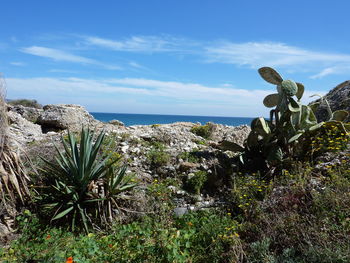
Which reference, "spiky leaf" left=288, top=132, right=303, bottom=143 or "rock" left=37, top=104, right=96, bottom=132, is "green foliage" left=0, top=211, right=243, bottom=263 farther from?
"rock" left=37, top=104, right=96, bottom=132

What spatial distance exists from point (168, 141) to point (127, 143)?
1183mm

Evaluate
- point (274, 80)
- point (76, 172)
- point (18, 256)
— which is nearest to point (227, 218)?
point (76, 172)

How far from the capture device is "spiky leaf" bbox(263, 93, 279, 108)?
728 cm

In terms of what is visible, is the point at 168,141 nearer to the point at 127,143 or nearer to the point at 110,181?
the point at 127,143

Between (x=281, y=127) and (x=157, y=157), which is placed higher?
(x=281, y=127)

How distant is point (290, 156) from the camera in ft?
22.1

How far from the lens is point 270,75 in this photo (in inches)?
274

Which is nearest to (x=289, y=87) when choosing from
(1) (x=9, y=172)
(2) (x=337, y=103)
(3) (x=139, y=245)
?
(2) (x=337, y=103)

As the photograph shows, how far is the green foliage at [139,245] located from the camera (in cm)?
379

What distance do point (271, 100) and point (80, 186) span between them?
4.62 meters

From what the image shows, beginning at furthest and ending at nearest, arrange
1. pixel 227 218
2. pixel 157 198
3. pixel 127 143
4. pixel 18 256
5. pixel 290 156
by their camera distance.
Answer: pixel 127 143 → pixel 290 156 → pixel 157 198 → pixel 227 218 → pixel 18 256

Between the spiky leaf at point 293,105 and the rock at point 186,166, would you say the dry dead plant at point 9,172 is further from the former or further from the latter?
the spiky leaf at point 293,105

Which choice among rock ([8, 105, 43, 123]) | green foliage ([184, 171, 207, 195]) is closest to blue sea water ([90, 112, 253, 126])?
rock ([8, 105, 43, 123])

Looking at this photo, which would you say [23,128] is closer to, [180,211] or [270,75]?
[180,211]
